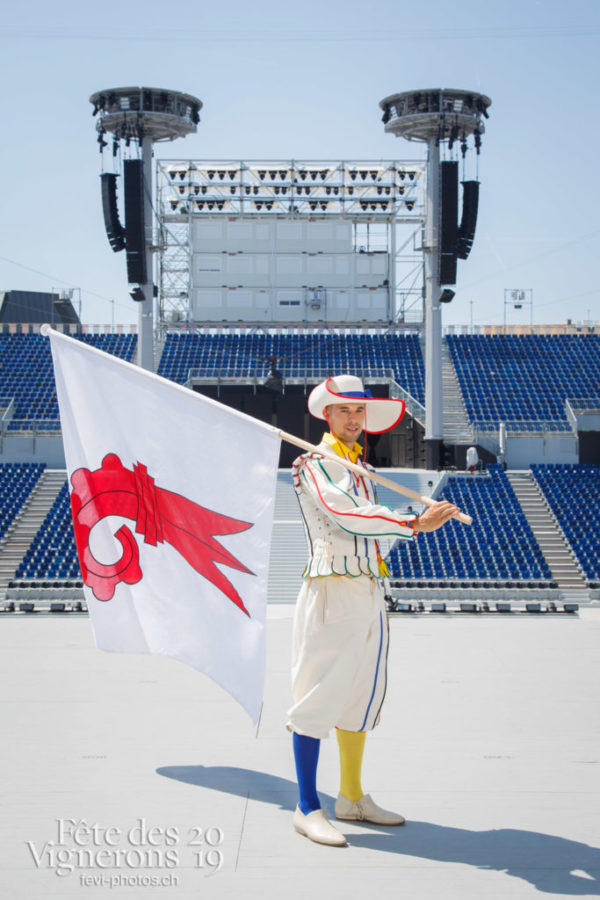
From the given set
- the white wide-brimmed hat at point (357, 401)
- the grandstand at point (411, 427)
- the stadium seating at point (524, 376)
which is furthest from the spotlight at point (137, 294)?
the white wide-brimmed hat at point (357, 401)

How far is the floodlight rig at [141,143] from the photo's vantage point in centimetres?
2462

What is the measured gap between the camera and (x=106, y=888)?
4297mm

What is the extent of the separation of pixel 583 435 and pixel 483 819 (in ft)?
84.0

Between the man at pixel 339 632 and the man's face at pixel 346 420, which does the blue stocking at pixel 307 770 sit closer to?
the man at pixel 339 632

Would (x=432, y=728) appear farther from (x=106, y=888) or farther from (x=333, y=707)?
(x=106, y=888)

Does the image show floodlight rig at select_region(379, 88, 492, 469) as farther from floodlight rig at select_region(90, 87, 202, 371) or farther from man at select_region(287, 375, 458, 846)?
man at select_region(287, 375, 458, 846)

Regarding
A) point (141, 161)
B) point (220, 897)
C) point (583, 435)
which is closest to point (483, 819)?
point (220, 897)

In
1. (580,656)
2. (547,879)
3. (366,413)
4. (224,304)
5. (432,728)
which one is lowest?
(580,656)

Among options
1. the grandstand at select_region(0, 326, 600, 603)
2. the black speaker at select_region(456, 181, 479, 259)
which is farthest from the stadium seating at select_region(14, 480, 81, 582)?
the black speaker at select_region(456, 181, 479, 259)

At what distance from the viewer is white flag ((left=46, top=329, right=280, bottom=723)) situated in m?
5.29

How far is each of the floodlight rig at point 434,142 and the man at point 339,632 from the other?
21.2 m

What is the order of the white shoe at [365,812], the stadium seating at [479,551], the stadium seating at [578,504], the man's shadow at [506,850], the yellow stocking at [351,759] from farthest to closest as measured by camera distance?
the stadium seating at [578,504] → the stadium seating at [479,551] → the yellow stocking at [351,759] → the white shoe at [365,812] → the man's shadow at [506,850]

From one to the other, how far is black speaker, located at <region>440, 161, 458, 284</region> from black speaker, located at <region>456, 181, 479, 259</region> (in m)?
0.21

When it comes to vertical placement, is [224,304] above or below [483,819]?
above
